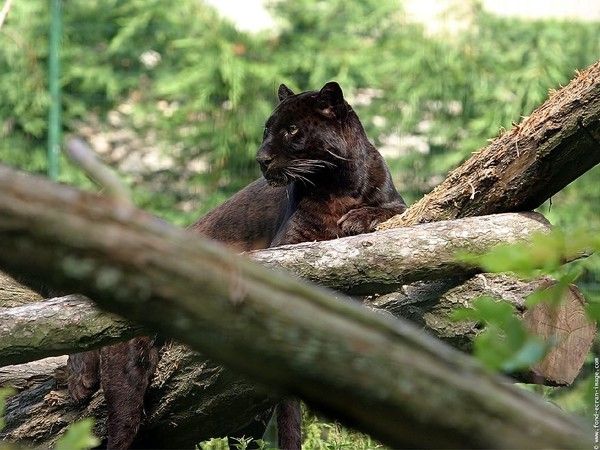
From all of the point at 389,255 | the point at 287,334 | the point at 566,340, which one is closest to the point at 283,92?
the point at 389,255

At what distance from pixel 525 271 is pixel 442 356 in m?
0.20

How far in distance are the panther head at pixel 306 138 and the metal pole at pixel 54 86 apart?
4.31 m

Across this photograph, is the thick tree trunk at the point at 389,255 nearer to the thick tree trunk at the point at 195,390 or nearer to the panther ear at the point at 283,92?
the thick tree trunk at the point at 195,390

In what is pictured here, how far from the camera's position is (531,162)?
4.01 meters

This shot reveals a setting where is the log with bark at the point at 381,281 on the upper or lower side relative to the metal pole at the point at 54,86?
lower

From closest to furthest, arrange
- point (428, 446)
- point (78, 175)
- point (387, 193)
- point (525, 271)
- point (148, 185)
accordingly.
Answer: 1. point (428, 446)
2. point (525, 271)
3. point (387, 193)
4. point (78, 175)
5. point (148, 185)

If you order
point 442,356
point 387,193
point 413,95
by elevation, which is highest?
point 413,95

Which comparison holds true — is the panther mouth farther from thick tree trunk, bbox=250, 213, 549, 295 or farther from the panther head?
thick tree trunk, bbox=250, 213, 549, 295

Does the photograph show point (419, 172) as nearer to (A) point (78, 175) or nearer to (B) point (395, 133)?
(B) point (395, 133)

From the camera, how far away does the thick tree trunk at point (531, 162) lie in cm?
386

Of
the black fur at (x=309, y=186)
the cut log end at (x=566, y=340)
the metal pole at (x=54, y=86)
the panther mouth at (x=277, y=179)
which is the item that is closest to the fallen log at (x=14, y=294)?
the black fur at (x=309, y=186)

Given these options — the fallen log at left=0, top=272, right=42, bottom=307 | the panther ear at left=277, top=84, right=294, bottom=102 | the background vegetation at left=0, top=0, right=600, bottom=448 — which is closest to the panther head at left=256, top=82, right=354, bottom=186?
the panther ear at left=277, top=84, right=294, bottom=102

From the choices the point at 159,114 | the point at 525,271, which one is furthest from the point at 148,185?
the point at 525,271

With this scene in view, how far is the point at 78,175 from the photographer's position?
8.87 m
